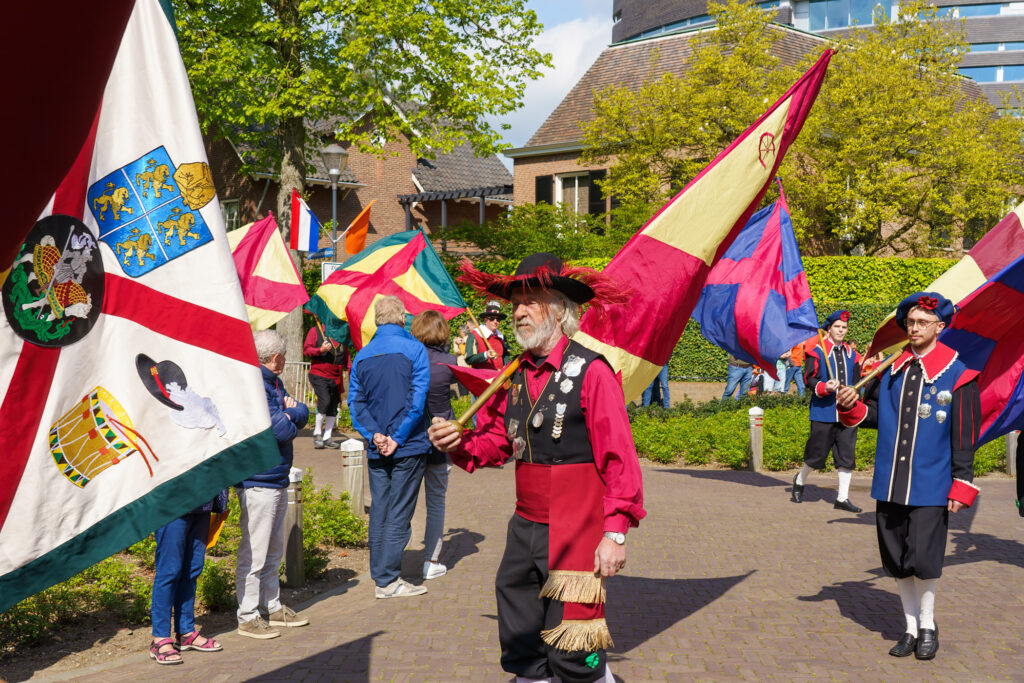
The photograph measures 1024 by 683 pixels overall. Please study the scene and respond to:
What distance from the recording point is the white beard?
13.4 feet

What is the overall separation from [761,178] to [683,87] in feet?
66.3

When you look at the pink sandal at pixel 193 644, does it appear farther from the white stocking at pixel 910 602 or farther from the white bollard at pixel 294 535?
the white stocking at pixel 910 602

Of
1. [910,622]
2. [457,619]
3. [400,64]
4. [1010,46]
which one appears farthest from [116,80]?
[1010,46]

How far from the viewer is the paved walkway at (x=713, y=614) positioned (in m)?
5.09

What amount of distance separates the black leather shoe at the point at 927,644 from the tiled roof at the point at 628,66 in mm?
25009

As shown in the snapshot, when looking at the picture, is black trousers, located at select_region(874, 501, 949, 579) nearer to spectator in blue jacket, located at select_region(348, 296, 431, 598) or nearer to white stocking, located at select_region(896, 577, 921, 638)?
white stocking, located at select_region(896, 577, 921, 638)

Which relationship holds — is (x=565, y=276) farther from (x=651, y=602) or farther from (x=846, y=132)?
(x=846, y=132)

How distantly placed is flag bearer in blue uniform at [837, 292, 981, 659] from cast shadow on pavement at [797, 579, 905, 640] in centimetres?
44

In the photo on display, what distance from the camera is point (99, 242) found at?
96.4 inches

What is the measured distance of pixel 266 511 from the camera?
18.0 feet

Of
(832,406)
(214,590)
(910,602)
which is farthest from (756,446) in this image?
(214,590)

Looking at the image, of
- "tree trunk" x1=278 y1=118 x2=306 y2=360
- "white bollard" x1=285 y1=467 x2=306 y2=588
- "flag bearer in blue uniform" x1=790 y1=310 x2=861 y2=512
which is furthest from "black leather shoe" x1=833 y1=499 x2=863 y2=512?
"tree trunk" x1=278 y1=118 x2=306 y2=360

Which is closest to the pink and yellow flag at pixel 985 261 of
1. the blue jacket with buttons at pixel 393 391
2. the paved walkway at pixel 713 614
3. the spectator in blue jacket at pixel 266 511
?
the paved walkway at pixel 713 614

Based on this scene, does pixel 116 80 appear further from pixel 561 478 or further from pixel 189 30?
pixel 189 30
